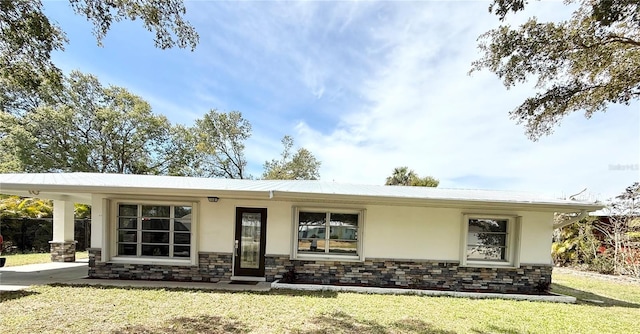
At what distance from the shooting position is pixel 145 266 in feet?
27.0

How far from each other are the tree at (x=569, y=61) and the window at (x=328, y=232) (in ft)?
17.0

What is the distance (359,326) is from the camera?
5.16 metres

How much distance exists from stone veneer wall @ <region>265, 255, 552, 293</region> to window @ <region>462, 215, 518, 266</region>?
34cm

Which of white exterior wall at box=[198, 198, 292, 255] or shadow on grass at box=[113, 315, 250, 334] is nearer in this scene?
shadow on grass at box=[113, 315, 250, 334]

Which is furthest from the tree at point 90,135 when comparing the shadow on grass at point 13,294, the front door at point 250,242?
the front door at point 250,242

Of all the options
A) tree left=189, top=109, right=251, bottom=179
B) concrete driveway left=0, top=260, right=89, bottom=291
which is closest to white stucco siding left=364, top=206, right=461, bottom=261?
concrete driveway left=0, top=260, right=89, bottom=291

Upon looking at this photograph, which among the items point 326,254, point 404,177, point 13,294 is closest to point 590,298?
point 326,254

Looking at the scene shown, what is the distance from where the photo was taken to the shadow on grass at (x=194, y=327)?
471cm

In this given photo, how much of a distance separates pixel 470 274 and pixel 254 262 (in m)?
6.25

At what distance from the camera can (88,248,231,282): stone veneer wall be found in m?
8.20

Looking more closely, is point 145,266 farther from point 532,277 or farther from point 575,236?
point 575,236

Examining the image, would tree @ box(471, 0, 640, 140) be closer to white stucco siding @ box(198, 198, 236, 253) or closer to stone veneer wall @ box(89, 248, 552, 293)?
stone veneer wall @ box(89, 248, 552, 293)

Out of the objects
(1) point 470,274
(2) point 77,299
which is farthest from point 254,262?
(1) point 470,274

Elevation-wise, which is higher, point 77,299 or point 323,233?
point 323,233
